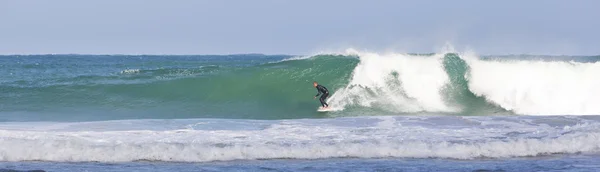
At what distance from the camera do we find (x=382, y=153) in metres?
9.45

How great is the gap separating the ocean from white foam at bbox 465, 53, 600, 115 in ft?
0.14

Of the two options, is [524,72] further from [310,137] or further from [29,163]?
[29,163]

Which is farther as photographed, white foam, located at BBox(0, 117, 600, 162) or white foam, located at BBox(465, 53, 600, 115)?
white foam, located at BBox(465, 53, 600, 115)

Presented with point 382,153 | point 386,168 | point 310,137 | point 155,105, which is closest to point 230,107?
point 155,105

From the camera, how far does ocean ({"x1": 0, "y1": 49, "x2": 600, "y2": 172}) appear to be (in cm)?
905

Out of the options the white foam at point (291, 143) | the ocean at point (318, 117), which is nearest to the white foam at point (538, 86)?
the ocean at point (318, 117)

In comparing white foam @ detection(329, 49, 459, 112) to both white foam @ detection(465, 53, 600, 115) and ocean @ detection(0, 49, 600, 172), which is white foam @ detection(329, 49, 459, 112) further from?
white foam @ detection(465, 53, 600, 115)

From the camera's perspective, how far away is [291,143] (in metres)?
9.83

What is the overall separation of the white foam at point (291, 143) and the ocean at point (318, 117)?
25 mm

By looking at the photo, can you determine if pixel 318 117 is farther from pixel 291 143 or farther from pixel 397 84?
pixel 291 143

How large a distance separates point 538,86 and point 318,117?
6.16 m

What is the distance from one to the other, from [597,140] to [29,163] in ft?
24.3

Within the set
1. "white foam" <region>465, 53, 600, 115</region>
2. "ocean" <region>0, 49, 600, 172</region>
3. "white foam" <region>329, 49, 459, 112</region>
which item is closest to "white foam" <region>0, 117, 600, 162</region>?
"ocean" <region>0, 49, 600, 172</region>

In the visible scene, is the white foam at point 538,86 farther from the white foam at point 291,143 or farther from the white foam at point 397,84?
the white foam at point 291,143
